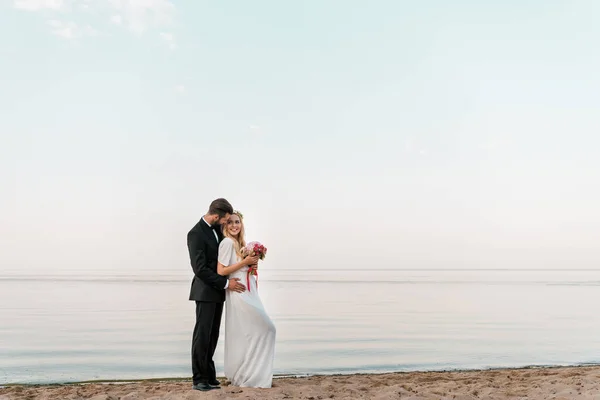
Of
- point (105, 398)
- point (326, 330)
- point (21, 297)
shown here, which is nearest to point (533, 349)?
point (326, 330)

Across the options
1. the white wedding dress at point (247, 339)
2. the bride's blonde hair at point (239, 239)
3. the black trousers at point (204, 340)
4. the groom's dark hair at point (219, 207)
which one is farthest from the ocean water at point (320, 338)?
the groom's dark hair at point (219, 207)

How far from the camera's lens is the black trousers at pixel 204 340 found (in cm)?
713

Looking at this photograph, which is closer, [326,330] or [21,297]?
[326,330]

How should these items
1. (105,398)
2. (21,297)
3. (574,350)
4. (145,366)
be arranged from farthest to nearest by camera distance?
(21,297) < (574,350) < (145,366) < (105,398)

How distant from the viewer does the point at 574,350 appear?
13.1m

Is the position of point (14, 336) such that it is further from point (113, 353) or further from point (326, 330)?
point (326, 330)

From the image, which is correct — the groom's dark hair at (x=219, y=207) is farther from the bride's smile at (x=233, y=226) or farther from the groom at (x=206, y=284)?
the bride's smile at (x=233, y=226)

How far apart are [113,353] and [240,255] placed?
602cm

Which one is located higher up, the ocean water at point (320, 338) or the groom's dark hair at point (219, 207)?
the groom's dark hair at point (219, 207)

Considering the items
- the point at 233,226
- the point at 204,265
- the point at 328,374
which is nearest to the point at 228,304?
the point at 204,265

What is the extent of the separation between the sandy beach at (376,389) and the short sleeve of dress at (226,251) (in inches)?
55.2

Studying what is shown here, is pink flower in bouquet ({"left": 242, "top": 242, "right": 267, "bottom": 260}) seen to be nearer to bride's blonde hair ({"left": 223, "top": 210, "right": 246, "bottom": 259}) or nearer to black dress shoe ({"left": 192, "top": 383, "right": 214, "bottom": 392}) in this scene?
bride's blonde hair ({"left": 223, "top": 210, "right": 246, "bottom": 259})

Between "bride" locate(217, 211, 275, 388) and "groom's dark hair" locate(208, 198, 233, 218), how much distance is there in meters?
0.13

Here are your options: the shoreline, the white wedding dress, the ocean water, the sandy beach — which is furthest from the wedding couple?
the ocean water
